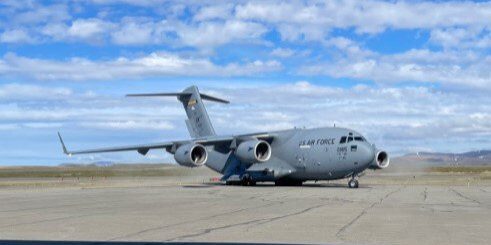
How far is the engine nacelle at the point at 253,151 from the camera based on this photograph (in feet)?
128

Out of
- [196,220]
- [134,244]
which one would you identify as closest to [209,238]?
[134,244]

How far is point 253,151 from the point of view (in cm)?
3900

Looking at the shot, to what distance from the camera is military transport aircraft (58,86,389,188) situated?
1455 inches

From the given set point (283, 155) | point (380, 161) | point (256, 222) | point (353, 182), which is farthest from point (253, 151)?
point (256, 222)

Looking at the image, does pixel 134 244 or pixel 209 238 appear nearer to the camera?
pixel 134 244

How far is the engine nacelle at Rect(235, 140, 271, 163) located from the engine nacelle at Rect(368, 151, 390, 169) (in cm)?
614

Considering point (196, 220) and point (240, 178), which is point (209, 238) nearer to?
point (196, 220)

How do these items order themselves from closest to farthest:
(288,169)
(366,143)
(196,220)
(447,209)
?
(196,220)
(447,209)
(366,143)
(288,169)

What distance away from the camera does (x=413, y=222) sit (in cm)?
1571

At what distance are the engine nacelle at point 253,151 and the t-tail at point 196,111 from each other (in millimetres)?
6061

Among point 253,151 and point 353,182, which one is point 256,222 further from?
point 253,151

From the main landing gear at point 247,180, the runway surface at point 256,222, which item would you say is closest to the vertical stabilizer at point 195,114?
the main landing gear at point 247,180

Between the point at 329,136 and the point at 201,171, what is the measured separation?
18.0 m

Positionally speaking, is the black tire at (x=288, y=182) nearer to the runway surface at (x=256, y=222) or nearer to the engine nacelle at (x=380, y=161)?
the engine nacelle at (x=380, y=161)
